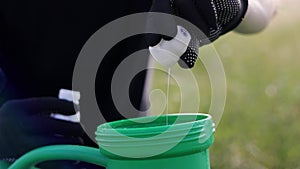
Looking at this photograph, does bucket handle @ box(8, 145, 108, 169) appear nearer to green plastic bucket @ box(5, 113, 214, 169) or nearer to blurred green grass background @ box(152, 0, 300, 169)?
green plastic bucket @ box(5, 113, 214, 169)

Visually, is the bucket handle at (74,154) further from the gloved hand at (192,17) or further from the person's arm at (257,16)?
the person's arm at (257,16)

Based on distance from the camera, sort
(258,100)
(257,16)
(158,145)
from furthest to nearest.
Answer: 1. (258,100)
2. (257,16)
3. (158,145)

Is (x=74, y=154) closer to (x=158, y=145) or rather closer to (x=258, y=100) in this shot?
(x=158, y=145)

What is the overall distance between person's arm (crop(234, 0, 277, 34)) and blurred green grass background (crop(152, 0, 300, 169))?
0.13 meters

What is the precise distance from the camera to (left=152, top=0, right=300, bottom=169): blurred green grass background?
143 cm

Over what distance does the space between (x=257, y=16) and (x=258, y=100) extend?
108 cm

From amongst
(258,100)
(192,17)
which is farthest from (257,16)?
(258,100)

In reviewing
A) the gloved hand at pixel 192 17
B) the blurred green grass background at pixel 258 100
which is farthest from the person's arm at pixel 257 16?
the gloved hand at pixel 192 17

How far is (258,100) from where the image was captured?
197 cm

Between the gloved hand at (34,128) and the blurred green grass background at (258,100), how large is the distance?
0.18 meters

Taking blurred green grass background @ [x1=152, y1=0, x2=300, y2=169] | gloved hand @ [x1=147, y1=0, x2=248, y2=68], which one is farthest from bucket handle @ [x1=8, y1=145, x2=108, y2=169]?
blurred green grass background @ [x1=152, y1=0, x2=300, y2=169]

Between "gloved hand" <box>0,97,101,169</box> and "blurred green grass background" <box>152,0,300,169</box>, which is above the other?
"gloved hand" <box>0,97,101,169</box>

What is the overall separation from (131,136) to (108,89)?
0.26 metres

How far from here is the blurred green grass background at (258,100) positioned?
4.68 ft
